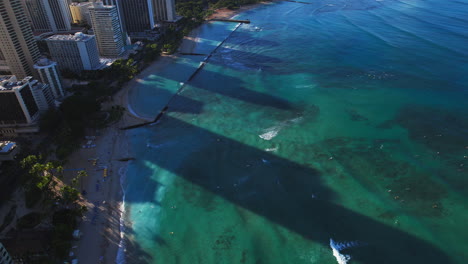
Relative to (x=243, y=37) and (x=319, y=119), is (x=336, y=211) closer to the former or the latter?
(x=319, y=119)

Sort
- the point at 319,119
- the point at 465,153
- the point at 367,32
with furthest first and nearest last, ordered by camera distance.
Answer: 1. the point at 367,32
2. the point at 319,119
3. the point at 465,153

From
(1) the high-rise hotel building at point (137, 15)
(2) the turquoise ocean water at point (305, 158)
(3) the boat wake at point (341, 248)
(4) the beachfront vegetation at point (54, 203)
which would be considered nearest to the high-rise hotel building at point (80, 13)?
(1) the high-rise hotel building at point (137, 15)

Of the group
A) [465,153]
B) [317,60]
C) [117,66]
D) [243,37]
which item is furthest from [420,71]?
[117,66]

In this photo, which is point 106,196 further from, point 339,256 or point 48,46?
point 48,46

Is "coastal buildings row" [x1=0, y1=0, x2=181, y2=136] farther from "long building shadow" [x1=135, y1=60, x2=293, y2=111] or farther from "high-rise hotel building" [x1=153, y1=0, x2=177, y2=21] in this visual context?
"long building shadow" [x1=135, y1=60, x2=293, y2=111]

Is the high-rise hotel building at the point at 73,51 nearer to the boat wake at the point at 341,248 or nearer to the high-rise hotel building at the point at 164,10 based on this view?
the high-rise hotel building at the point at 164,10

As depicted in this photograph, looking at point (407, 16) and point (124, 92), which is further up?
point (407, 16)

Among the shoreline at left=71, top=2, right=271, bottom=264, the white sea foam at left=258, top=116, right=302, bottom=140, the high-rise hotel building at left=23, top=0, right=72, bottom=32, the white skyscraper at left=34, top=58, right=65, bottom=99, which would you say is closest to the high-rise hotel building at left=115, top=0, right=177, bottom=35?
the high-rise hotel building at left=23, top=0, right=72, bottom=32
